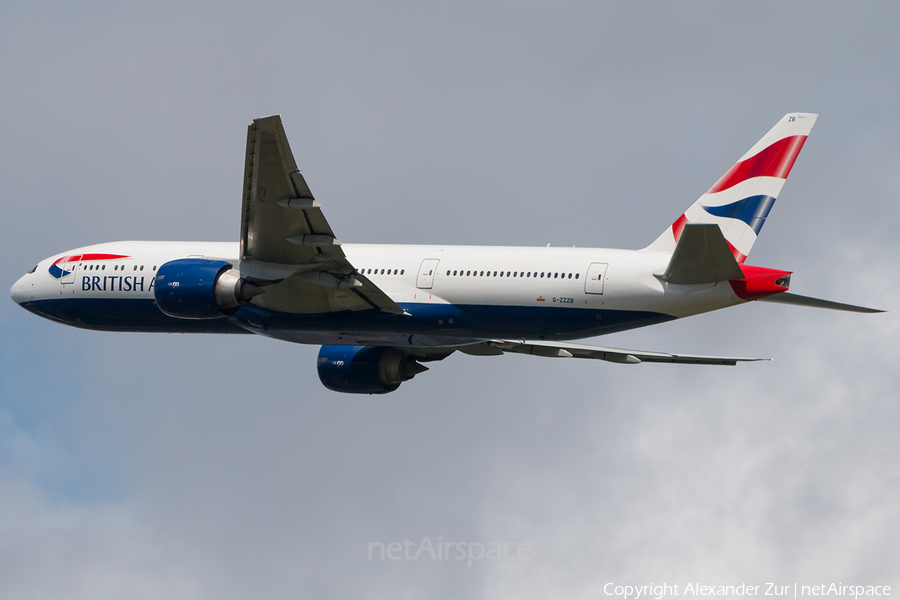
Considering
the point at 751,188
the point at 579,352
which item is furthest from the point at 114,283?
the point at 751,188

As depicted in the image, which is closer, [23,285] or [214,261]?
[214,261]

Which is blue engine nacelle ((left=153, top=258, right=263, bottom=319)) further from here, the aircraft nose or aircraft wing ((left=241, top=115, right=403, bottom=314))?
the aircraft nose

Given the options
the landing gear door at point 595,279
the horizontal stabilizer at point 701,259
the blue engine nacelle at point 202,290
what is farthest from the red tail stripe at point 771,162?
the blue engine nacelle at point 202,290

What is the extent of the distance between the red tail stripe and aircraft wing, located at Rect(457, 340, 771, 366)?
727 cm

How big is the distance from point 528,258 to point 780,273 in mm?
7900

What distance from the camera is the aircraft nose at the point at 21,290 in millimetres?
44281

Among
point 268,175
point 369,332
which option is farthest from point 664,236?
point 268,175

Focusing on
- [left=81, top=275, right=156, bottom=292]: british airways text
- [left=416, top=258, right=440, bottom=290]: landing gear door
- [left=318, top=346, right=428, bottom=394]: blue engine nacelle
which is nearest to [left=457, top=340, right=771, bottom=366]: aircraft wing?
[left=318, top=346, right=428, bottom=394]: blue engine nacelle

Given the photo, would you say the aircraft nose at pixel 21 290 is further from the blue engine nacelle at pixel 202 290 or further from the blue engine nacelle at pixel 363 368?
the blue engine nacelle at pixel 363 368

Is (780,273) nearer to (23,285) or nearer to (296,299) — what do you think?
(296,299)

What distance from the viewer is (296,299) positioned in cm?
3878

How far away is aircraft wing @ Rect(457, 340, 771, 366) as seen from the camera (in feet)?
142

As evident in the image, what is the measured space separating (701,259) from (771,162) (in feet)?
18.9

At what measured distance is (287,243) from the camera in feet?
120
